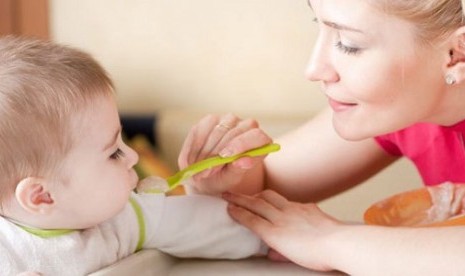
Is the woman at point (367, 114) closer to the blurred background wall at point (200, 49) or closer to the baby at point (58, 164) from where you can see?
the baby at point (58, 164)

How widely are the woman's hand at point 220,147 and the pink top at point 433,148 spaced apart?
245mm

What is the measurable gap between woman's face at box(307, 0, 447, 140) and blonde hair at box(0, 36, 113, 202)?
239 mm

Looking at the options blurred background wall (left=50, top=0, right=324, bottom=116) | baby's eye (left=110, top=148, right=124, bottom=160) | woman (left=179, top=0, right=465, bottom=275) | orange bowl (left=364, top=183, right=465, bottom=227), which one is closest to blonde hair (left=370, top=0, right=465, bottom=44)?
woman (left=179, top=0, right=465, bottom=275)

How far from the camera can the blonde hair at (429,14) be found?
0.84 meters

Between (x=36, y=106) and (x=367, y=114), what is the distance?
0.34m

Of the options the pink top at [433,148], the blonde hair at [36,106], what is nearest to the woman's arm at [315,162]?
the pink top at [433,148]

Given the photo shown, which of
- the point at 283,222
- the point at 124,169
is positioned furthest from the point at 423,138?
the point at 124,169

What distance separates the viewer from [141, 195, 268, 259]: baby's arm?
857mm

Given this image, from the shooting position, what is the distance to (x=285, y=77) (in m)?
1.64

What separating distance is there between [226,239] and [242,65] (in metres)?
0.81

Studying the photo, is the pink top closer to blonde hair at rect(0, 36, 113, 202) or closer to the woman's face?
the woman's face

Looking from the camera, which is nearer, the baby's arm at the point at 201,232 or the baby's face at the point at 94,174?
the baby's face at the point at 94,174

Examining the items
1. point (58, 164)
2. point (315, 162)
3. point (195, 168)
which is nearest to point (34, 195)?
point (58, 164)

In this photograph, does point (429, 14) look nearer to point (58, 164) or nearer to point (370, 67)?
point (370, 67)
